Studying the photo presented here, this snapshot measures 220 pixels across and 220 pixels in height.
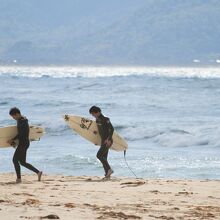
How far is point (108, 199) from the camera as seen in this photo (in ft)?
31.1

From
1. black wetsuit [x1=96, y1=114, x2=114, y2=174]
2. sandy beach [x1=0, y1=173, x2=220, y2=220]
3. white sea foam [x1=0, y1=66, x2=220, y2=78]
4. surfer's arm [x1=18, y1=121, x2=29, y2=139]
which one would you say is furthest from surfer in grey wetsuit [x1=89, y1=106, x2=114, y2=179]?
white sea foam [x1=0, y1=66, x2=220, y2=78]

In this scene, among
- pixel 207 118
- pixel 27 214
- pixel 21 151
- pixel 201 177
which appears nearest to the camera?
pixel 27 214

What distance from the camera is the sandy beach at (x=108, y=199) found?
820 cm

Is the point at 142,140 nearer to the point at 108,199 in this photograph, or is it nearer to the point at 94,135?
the point at 94,135

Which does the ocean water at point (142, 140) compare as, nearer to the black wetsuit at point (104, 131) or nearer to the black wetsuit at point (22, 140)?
the black wetsuit at point (104, 131)

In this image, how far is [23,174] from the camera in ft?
45.6

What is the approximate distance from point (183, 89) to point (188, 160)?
36.7 metres

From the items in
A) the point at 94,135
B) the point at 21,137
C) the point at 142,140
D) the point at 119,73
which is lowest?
the point at 142,140

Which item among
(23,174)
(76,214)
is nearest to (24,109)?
(23,174)

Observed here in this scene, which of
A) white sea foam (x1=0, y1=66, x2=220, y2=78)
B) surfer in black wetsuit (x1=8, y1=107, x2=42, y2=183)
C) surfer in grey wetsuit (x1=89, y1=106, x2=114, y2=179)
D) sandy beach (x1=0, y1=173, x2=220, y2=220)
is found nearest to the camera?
sandy beach (x1=0, y1=173, x2=220, y2=220)

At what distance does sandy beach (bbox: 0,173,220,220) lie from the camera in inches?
323

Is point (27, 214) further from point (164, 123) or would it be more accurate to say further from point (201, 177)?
point (164, 123)

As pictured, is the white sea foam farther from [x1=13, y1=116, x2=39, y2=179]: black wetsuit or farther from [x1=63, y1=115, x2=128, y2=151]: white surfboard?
[x1=13, y1=116, x2=39, y2=179]: black wetsuit

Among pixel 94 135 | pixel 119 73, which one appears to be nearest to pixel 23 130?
pixel 94 135
